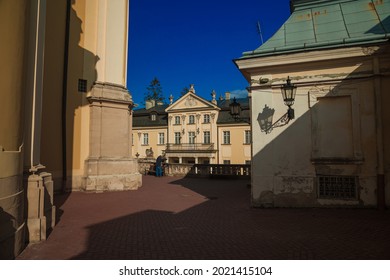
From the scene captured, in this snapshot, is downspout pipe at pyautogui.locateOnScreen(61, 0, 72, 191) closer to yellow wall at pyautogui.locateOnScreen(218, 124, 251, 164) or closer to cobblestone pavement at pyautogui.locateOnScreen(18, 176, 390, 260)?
cobblestone pavement at pyautogui.locateOnScreen(18, 176, 390, 260)

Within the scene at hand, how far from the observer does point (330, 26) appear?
404 inches

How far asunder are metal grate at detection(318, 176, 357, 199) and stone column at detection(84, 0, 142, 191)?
30.9 feet

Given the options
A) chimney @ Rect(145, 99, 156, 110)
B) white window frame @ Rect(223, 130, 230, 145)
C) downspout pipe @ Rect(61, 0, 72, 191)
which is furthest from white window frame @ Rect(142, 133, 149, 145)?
downspout pipe @ Rect(61, 0, 72, 191)

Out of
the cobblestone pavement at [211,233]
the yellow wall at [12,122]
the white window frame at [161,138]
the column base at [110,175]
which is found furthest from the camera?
the white window frame at [161,138]

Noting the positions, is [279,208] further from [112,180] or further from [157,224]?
[112,180]

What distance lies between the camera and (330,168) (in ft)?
29.6

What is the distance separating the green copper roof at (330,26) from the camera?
920 cm

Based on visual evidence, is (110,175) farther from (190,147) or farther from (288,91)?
(190,147)

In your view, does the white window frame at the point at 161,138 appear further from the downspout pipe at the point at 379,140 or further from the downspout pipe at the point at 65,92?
the downspout pipe at the point at 379,140

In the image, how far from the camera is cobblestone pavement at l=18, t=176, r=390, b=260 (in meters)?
5.16

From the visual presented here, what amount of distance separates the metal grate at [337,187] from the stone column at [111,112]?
9.43m

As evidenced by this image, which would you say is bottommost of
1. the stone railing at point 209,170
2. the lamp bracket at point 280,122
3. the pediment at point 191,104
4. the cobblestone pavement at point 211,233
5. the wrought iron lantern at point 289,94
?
the cobblestone pavement at point 211,233

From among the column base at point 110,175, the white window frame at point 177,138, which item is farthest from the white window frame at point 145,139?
the column base at point 110,175

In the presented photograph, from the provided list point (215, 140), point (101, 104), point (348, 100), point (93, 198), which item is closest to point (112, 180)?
point (93, 198)
